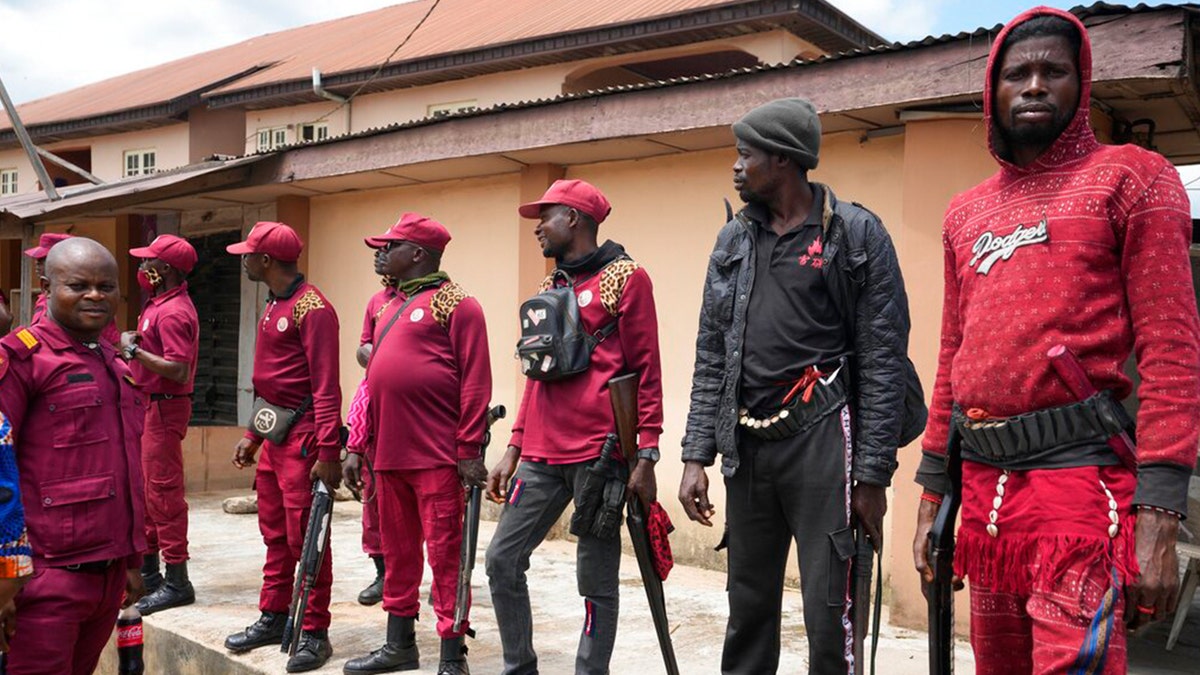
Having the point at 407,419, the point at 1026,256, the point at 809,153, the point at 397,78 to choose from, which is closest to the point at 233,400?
the point at 397,78

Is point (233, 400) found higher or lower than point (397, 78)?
lower

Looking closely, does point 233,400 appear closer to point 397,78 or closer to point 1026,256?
point 397,78

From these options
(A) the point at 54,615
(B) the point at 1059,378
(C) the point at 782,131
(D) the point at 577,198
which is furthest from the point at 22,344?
(B) the point at 1059,378

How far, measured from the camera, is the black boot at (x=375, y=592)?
630 centimetres

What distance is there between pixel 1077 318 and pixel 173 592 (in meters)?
5.46

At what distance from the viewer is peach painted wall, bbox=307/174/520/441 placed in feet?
30.2

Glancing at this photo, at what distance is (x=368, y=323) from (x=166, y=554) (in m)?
1.85

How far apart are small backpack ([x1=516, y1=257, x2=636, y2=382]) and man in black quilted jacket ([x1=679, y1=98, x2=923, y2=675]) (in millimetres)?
752

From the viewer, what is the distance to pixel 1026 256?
259 centimetres

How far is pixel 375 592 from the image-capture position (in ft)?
20.8

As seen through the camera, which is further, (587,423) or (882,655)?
(882,655)

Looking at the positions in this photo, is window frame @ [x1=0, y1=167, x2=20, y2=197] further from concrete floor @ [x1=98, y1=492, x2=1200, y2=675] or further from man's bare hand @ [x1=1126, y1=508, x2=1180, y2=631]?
man's bare hand @ [x1=1126, y1=508, x2=1180, y2=631]

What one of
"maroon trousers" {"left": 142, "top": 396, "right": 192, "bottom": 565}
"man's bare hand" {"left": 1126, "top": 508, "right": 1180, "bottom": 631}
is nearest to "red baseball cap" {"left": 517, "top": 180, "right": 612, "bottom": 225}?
"man's bare hand" {"left": 1126, "top": 508, "right": 1180, "bottom": 631}

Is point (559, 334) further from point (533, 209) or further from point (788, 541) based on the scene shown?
point (788, 541)
